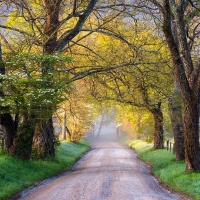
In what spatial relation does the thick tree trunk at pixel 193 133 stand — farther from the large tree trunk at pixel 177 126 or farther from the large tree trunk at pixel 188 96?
the large tree trunk at pixel 177 126

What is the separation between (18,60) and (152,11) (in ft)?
26.5

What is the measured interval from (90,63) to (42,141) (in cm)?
553

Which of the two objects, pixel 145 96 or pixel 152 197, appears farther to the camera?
pixel 145 96

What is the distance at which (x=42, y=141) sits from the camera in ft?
60.7

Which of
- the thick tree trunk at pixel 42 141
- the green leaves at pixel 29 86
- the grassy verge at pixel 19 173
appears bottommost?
the grassy verge at pixel 19 173

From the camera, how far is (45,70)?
12602 millimetres

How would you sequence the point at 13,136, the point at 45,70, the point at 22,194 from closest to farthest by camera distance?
the point at 22,194 < the point at 45,70 < the point at 13,136

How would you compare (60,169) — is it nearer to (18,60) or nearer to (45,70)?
(45,70)

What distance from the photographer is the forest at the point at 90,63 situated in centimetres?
1177

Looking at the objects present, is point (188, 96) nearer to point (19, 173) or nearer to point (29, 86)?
point (29, 86)

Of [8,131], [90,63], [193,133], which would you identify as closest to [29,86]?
[8,131]

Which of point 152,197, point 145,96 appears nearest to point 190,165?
point 152,197

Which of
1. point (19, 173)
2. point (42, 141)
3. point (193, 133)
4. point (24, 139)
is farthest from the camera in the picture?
point (42, 141)

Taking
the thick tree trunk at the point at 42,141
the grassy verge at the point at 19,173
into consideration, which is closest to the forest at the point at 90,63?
the thick tree trunk at the point at 42,141
